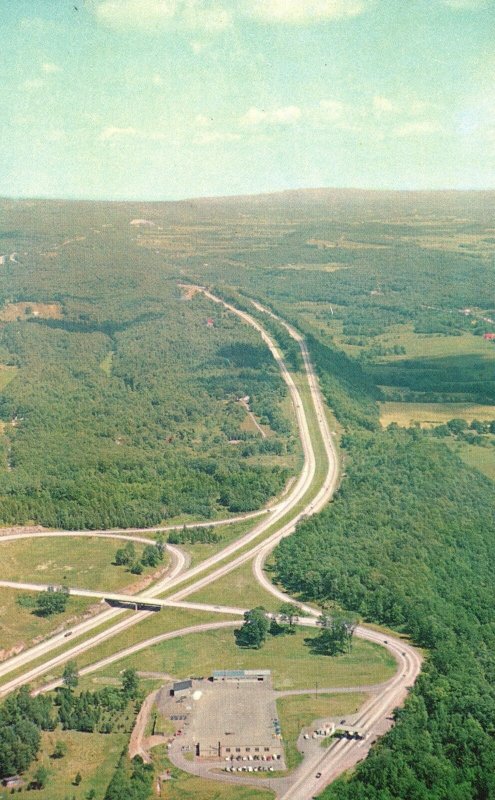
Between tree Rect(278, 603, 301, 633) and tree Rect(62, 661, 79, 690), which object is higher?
tree Rect(278, 603, 301, 633)

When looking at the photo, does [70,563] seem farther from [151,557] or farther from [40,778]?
[40,778]

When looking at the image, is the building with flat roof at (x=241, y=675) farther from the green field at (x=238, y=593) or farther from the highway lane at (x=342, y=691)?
the green field at (x=238, y=593)

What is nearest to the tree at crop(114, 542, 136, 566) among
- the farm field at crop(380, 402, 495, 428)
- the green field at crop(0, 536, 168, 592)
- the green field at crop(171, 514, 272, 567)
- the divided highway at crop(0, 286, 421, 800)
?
the green field at crop(0, 536, 168, 592)

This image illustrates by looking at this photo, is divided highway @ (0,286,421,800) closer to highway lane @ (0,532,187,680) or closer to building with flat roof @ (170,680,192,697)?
highway lane @ (0,532,187,680)

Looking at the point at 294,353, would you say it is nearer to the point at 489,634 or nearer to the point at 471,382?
the point at 471,382

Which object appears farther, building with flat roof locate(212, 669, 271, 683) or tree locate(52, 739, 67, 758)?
building with flat roof locate(212, 669, 271, 683)

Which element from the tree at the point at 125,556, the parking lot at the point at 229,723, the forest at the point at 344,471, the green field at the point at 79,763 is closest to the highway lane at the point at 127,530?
the forest at the point at 344,471

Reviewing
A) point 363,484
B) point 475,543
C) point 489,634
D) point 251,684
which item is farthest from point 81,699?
point 363,484
